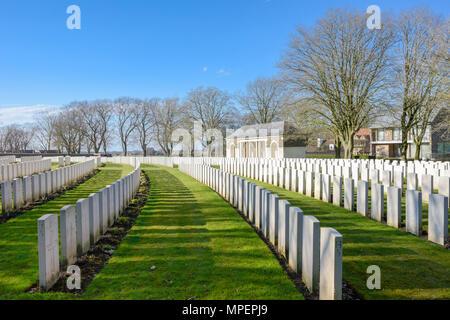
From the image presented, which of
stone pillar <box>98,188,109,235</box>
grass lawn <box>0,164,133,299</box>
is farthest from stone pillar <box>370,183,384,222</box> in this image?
grass lawn <box>0,164,133,299</box>

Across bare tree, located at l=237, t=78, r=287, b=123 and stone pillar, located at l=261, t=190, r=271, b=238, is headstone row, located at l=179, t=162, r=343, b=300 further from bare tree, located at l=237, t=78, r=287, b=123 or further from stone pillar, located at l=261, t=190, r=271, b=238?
bare tree, located at l=237, t=78, r=287, b=123

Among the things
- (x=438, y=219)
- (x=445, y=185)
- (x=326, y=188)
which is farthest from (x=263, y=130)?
(x=438, y=219)

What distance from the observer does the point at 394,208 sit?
20.7 feet

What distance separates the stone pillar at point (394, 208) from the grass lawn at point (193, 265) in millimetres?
3015

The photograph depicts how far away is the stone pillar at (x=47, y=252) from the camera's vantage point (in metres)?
3.51

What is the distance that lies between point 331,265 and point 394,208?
4153mm

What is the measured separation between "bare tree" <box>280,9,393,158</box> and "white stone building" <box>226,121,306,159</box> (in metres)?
9.15

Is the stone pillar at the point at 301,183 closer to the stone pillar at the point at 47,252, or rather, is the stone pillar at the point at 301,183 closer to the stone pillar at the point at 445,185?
the stone pillar at the point at 445,185

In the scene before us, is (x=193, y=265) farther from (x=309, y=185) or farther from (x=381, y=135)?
(x=381, y=135)

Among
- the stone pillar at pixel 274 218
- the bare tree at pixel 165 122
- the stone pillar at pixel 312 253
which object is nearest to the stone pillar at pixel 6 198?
the stone pillar at pixel 274 218

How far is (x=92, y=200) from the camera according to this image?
16.9 ft

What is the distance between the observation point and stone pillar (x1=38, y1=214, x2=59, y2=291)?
138 inches
